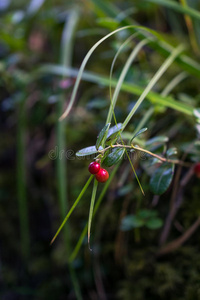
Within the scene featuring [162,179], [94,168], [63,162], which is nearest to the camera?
[94,168]

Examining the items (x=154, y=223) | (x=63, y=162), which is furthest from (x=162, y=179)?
(x=63, y=162)

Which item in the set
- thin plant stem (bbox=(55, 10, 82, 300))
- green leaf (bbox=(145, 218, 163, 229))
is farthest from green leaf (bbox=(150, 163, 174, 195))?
thin plant stem (bbox=(55, 10, 82, 300))

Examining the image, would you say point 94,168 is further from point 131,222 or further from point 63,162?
point 63,162

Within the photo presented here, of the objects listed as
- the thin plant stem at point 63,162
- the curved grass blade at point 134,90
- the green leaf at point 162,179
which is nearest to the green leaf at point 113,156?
the green leaf at point 162,179

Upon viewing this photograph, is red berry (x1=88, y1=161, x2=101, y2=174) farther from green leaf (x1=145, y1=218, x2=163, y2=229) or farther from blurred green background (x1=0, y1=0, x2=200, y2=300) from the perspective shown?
green leaf (x1=145, y1=218, x2=163, y2=229)

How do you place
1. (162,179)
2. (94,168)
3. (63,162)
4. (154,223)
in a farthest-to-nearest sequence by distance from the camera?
(63,162), (154,223), (162,179), (94,168)

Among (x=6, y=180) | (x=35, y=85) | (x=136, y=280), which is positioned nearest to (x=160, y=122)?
(x=136, y=280)
